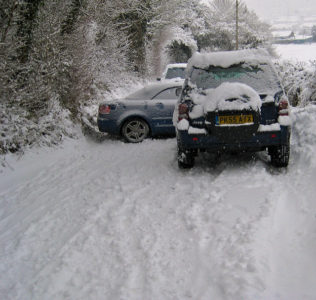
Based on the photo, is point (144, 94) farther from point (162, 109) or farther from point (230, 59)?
point (230, 59)

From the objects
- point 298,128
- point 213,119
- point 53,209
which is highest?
point 213,119

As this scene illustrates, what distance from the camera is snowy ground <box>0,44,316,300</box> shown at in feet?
9.92

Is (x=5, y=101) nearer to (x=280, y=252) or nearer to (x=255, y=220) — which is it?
(x=255, y=220)

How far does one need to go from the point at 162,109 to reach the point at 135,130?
0.86 m

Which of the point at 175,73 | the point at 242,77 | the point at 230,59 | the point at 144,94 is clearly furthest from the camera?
the point at 175,73

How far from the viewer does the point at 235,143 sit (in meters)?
5.51

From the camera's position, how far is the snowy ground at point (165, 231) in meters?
3.02

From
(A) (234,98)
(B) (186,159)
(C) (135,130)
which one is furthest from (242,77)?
(C) (135,130)

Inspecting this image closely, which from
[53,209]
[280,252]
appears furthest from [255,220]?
[53,209]

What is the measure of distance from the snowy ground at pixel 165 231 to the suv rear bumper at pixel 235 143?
40cm

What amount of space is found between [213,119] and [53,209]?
8.77 ft

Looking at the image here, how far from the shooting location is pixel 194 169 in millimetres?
6207

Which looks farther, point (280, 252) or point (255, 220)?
point (255, 220)

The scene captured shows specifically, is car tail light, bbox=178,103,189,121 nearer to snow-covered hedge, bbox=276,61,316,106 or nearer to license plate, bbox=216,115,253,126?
license plate, bbox=216,115,253,126
